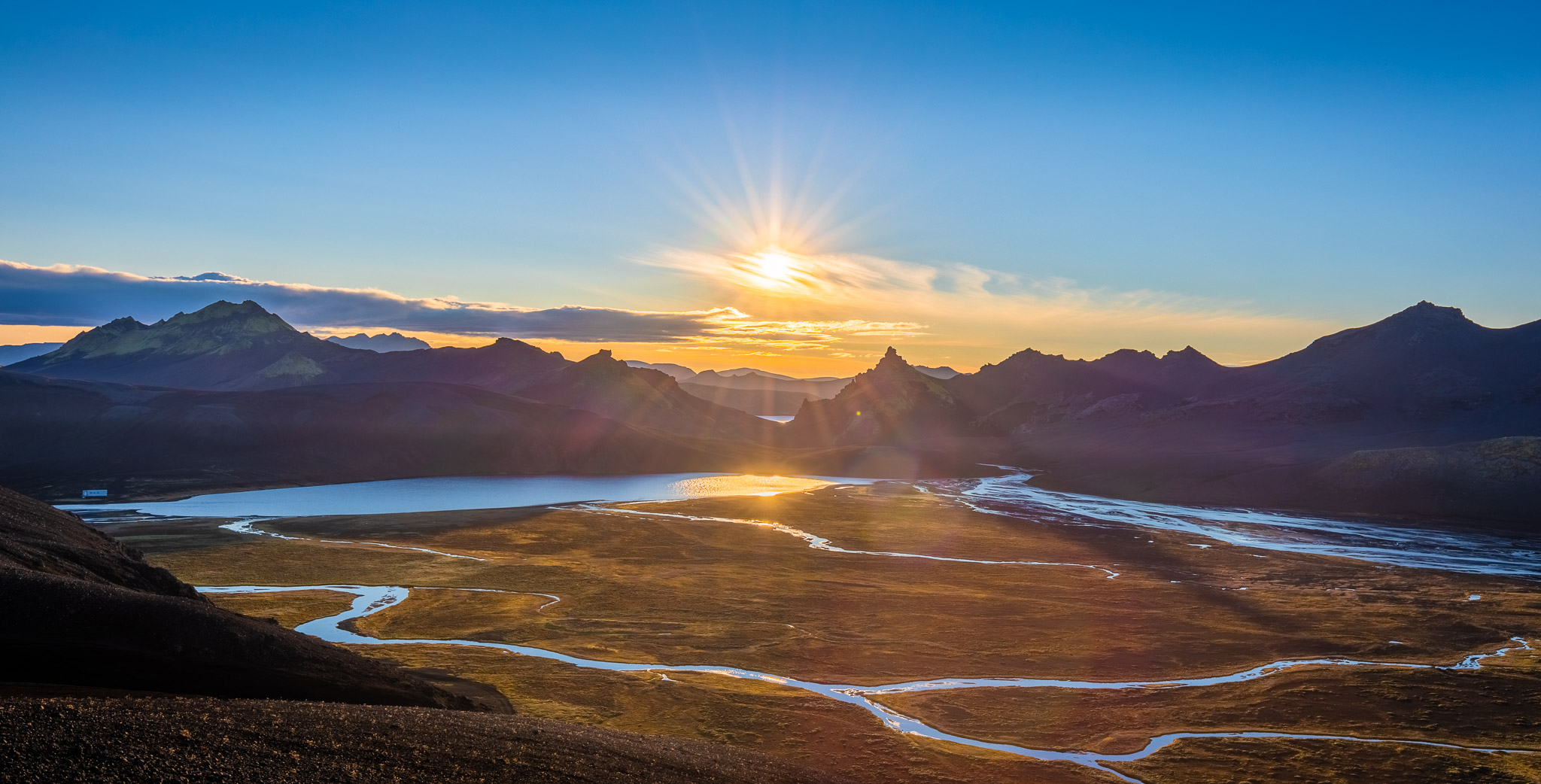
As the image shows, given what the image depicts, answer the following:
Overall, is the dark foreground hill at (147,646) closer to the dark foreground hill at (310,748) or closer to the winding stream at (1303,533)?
the dark foreground hill at (310,748)

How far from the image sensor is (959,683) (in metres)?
54.8

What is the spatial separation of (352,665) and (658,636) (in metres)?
29.7

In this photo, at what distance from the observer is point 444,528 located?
124312 millimetres

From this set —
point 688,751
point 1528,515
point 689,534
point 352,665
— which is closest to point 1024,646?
point 688,751

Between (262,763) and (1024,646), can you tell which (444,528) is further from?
(262,763)

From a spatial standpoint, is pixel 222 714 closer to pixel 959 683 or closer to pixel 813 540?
pixel 959 683

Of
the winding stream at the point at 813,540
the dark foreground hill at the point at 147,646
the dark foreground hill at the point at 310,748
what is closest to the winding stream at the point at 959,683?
the dark foreground hill at the point at 310,748

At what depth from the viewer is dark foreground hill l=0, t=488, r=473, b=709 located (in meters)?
28.3

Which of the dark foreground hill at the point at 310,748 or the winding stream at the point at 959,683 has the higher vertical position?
the dark foreground hill at the point at 310,748

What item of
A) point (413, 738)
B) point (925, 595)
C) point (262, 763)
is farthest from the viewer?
point (925, 595)

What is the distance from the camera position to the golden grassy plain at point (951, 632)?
44.1 m

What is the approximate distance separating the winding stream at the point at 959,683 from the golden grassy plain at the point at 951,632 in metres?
0.96

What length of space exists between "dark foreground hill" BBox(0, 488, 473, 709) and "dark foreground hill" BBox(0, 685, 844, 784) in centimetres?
371

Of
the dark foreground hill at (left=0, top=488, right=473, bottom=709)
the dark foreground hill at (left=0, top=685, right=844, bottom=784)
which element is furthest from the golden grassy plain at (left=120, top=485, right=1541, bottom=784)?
the dark foreground hill at (left=0, top=488, right=473, bottom=709)
